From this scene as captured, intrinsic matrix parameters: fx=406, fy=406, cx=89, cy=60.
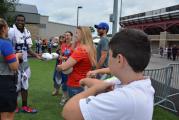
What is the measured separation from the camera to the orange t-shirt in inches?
224

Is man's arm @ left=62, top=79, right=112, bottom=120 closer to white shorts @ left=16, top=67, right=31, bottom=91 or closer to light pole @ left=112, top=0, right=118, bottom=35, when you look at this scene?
white shorts @ left=16, top=67, right=31, bottom=91

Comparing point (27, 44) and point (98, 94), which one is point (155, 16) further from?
point (98, 94)

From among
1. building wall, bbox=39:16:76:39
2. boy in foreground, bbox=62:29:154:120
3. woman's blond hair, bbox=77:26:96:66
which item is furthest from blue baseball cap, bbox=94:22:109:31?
building wall, bbox=39:16:76:39

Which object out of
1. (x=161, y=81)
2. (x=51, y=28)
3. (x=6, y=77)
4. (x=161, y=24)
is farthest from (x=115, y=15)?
(x=51, y=28)

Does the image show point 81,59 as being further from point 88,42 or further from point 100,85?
point 100,85

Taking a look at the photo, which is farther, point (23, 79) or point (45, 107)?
point (45, 107)

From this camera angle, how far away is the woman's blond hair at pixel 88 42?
19.0ft

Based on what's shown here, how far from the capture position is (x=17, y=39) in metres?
7.57

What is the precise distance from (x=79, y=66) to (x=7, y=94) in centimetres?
113

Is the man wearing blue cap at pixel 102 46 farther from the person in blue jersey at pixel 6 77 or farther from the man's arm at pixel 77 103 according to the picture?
the man's arm at pixel 77 103

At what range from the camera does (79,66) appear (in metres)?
5.85

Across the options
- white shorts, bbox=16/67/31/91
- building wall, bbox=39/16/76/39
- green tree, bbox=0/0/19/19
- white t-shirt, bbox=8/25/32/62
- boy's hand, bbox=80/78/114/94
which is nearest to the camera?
boy's hand, bbox=80/78/114/94

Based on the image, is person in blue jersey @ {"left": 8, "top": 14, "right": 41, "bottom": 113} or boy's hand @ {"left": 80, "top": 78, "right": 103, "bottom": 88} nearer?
boy's hand @ {"left": 80, "top": 78, "right": 103, "bottom": 88}

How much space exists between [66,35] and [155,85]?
2.44 m
